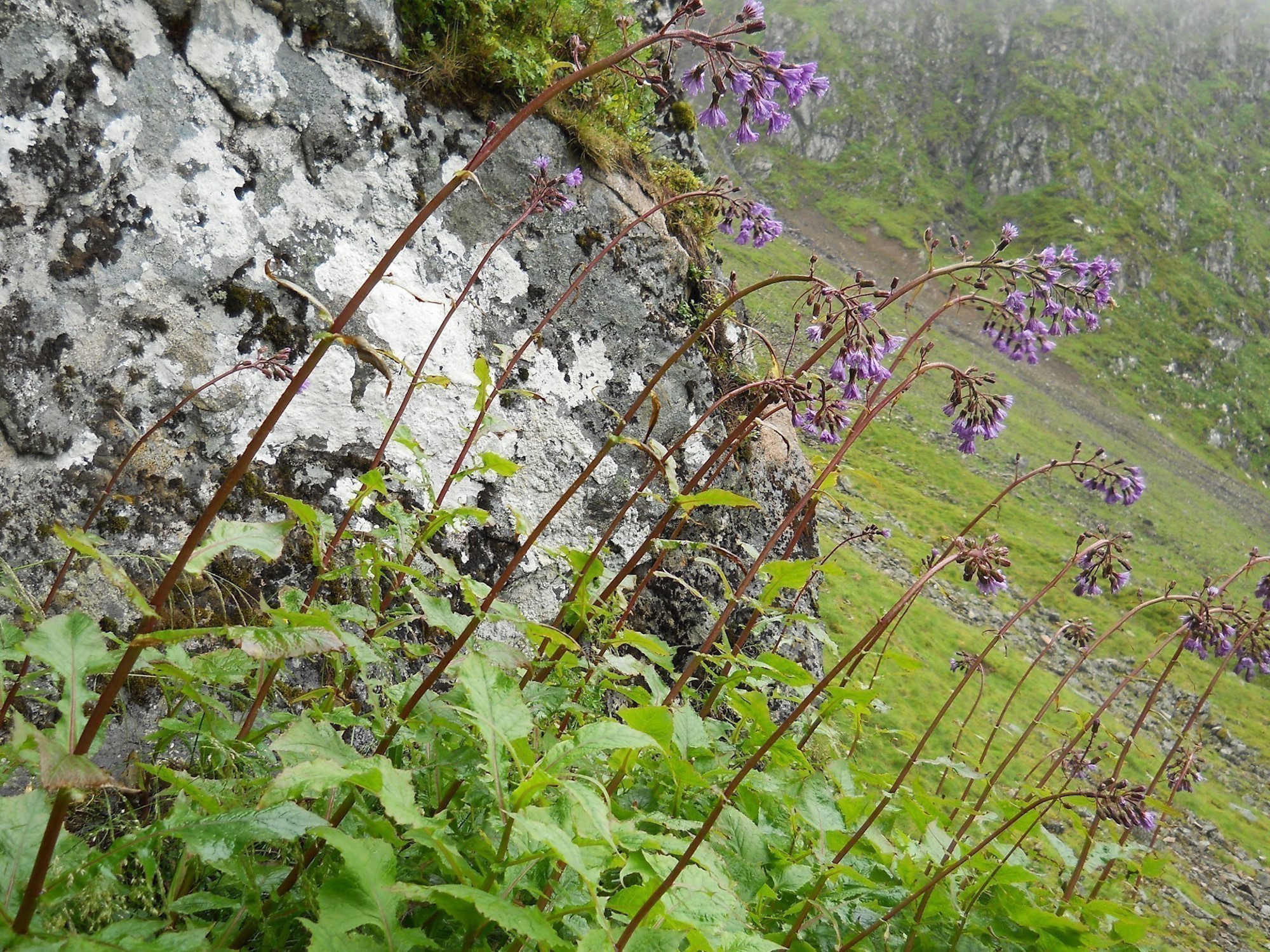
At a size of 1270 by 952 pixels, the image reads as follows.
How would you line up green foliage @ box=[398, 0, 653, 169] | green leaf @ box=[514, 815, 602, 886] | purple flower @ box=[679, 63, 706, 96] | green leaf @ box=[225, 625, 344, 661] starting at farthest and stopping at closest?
green foliage @ box=[398, 0, 653, 169] < purple flower @ box=[679, 63, 706, 96] < green leaf @ box=[225, 625, 344, 661] < green leaf @ box=[514, 815, 602, 886]

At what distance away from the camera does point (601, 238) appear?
15.1 ft

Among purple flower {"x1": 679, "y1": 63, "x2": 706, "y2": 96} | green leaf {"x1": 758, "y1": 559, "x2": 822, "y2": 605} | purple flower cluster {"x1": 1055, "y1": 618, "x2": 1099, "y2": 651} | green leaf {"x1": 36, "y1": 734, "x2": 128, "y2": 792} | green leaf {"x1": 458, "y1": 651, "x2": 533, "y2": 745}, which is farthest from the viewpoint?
purple flower cluster {"x1": 1055, "y1": 618, "x2": 1099, "y2": 651}

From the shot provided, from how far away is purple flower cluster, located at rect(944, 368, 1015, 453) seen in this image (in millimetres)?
2730

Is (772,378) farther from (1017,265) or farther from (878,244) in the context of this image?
(878,244)

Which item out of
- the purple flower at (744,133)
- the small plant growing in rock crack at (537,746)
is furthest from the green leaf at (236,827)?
the purple flower at (744,133)

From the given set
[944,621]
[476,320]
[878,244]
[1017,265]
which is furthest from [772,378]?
[878,244]

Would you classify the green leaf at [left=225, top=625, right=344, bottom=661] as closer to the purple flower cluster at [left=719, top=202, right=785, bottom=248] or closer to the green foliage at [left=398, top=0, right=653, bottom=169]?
the purple flower cluster at [left=719, top=202, right=785, bottom=248]

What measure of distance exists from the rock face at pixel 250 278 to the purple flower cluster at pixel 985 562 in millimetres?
1344

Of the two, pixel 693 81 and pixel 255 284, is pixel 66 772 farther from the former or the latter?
pixel 255 284

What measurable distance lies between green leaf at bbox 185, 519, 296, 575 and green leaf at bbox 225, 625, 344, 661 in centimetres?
14

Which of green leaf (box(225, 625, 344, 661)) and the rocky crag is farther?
the rocky crag

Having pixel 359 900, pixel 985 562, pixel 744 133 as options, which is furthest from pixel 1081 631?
pixel 359 900

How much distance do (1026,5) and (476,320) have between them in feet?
564

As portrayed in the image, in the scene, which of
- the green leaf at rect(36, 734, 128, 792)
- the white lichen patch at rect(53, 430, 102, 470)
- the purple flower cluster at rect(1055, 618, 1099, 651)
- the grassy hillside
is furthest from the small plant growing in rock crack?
the grassy hillside
